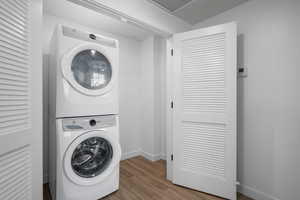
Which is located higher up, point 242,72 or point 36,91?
point 242,72

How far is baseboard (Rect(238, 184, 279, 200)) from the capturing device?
146 centimetres

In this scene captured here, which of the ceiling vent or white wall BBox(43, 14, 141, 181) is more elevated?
the ceiling vent

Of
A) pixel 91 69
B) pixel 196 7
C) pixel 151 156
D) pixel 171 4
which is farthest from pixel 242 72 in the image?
pixel 151 156

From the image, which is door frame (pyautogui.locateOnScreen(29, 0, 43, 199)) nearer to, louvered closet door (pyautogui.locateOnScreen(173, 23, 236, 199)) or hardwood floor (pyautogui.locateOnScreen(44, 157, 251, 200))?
hardwood floor (pyautogui.locateOnScreen(44, 157, 251, 200))

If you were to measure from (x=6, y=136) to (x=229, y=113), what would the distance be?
1868 millimetres

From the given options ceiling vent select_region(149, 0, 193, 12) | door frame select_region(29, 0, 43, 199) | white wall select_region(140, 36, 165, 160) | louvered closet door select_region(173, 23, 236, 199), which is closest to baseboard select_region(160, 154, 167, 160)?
white wall select_region(140, 36, 165, 160)

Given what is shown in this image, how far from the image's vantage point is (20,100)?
0.89 m

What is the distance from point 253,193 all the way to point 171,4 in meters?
2.42

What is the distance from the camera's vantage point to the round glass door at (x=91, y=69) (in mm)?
1351

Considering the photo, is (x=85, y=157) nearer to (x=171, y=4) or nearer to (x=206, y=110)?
(x=206, y=110)

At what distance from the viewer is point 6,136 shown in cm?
79

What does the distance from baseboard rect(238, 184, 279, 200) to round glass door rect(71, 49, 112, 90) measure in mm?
2010

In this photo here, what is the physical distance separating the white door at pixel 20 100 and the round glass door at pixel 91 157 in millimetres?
380

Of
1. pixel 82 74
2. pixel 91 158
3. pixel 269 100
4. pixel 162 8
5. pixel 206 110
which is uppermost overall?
pixel 162 8
